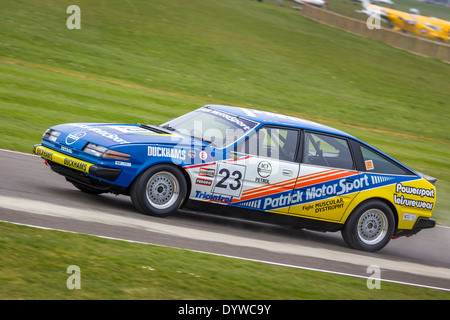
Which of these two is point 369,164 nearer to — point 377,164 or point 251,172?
point 377,164

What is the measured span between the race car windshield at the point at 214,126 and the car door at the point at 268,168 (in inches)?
7.4

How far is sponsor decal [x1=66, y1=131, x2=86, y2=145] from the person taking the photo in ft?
27.6

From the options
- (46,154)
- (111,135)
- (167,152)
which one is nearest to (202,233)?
(167,152)

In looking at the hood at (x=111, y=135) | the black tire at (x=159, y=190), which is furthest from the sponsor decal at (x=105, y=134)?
the black tire at (x=159, y=190)

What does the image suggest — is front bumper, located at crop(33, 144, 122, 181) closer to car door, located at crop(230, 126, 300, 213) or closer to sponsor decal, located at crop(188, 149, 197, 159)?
sponsor decal, located at crop(188, 149, 197, 159)

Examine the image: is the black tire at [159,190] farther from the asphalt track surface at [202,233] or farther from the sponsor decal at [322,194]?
the sponsor decal at [322,194]

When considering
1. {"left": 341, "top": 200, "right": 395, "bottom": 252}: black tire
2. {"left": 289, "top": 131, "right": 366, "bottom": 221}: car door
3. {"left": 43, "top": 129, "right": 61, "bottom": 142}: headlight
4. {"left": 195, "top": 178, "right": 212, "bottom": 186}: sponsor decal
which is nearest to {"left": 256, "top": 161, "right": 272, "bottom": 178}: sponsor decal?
{"left": 289, "top": 131, "right": 366, "bottom": 221}: car door

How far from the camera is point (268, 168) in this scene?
8.85m

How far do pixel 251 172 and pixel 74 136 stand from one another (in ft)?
7.77

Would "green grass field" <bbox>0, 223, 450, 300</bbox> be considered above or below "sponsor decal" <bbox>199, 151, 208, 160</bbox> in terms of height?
below

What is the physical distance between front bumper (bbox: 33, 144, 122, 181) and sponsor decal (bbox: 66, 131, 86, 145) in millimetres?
197

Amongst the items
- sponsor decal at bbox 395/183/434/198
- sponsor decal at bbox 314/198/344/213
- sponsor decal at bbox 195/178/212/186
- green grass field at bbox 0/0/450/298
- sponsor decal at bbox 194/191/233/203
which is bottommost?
sponsor decal at bbox 314/198/344/213
